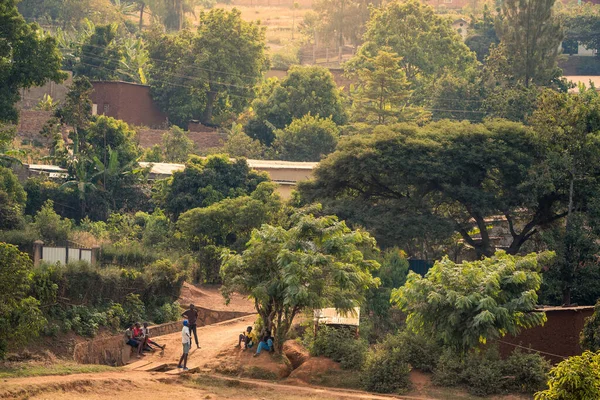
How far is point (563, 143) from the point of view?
4119 centimetres

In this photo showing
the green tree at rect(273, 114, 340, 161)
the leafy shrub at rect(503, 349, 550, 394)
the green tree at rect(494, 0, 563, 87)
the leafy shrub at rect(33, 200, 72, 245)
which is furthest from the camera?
the green tree at rect(273, 114, 340, 161)

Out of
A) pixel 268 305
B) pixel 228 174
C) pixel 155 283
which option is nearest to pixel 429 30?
pixel 228 174

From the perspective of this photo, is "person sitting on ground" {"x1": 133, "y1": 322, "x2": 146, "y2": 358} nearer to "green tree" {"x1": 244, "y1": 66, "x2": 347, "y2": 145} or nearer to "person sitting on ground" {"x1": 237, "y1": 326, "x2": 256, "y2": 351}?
"person sitting on ground" {"x1": 237, "y1": 326, "x2": 256, "y2": 351}

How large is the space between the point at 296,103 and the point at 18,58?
23.7 m

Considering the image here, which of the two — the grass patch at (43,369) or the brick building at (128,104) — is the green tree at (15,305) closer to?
the grass patch at (43,369)

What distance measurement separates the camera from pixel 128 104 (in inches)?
2785

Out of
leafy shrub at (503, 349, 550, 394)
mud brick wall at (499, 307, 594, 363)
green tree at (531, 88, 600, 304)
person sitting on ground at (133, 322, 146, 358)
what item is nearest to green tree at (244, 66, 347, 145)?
green tree at (531, 88, 600, 304)

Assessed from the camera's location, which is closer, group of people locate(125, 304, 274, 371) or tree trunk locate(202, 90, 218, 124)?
group of people locate(125, 304, 274, 371)

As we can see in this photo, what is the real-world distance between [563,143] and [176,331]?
15266 millimetres

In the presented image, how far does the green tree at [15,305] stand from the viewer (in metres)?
26.7

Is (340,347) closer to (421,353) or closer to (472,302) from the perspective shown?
(421,353)

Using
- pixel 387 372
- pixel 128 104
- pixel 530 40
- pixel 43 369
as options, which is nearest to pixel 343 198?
pixel 387 372

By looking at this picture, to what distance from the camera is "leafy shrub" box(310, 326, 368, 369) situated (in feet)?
92.9

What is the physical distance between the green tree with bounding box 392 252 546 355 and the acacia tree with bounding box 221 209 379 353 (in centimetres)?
136
